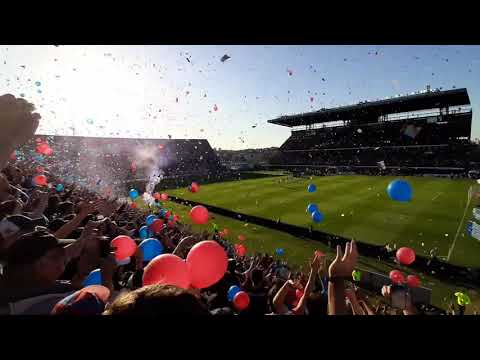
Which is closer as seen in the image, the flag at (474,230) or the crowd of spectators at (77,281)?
the crowd of spectators at (77,281)

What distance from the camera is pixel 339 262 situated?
181 cm

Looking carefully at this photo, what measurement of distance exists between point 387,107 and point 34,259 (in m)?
53.3

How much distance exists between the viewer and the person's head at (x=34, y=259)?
6.25ft

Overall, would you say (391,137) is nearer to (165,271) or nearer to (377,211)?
(377,211)

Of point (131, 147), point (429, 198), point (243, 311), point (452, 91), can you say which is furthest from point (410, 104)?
point (243, 311)

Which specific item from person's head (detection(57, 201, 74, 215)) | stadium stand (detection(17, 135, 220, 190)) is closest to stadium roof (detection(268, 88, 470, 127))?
stadium stand (detection(17, 135, 220, 190))

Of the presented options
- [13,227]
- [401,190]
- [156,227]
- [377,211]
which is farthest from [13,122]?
[377,211]

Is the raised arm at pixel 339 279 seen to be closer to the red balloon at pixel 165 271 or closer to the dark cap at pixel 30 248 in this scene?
the red balloon at pixel 165 271

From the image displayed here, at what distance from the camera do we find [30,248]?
1.95m

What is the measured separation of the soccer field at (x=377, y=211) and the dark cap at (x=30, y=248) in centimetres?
1410

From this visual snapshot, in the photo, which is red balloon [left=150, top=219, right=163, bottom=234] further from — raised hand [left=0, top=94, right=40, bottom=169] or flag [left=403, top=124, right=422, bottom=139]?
flag [left=403, top=124, right=422, bottom=139]

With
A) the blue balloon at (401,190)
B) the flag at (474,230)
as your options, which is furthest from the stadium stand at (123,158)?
the flag at (474,230)

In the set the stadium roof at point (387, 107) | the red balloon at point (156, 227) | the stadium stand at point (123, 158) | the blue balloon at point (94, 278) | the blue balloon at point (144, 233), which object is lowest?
the blue balloon at point (144, 233)

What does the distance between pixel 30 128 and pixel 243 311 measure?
2.56 m
